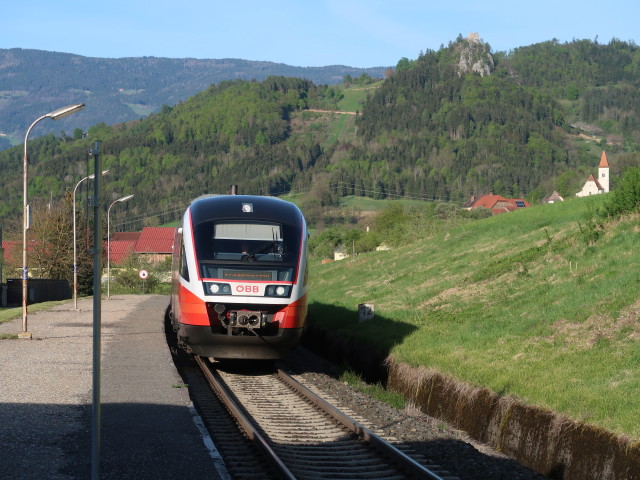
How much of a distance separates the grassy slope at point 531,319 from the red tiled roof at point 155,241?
106089mm

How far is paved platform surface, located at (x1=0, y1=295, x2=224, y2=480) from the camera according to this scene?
9523mm

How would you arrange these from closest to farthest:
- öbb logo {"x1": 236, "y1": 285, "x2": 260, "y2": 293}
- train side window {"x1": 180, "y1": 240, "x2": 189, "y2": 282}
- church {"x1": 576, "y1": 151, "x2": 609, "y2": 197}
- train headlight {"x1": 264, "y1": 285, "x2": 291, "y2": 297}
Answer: öbb logo {"x1": 236, "y1": 285, "x2": 260, "y2": 293} < train headlight {"x1": 264, "y1": 285, "x2": 291, "y2": 297} < train side window {"x1": 180, "y1": 240, "x2": 189, "y2": 282} < church {"x1": 576, "y1": 151, "x2": 609, "y2": 197}

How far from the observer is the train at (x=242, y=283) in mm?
17125

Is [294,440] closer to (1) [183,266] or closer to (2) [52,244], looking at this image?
(1) [183,266]

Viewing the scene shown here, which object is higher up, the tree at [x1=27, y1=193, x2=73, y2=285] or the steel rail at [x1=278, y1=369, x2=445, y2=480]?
the steel rail at [x1=278, y1=369, x2=445, y2=480]

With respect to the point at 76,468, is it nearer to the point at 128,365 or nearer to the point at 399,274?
the point at 128,365

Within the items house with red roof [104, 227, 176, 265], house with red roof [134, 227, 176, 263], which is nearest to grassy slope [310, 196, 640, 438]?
house with red roof [104, 227, 176, 265]

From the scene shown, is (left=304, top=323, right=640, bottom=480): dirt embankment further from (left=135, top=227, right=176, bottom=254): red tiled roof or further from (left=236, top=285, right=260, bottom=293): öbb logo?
(left=135, top=227, right=176, bottom=254): red tiled roof

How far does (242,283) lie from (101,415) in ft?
16.7

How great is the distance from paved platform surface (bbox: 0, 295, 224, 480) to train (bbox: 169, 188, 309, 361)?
1.29m

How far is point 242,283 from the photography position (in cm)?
1711

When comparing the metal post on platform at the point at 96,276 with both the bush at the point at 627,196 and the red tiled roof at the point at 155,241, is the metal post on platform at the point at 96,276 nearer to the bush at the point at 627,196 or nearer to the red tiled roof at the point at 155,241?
the bush at the point at 627,196

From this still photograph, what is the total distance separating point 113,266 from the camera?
8519cm

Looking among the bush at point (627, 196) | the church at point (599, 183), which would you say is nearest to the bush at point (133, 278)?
the bush at point (627, 196)
